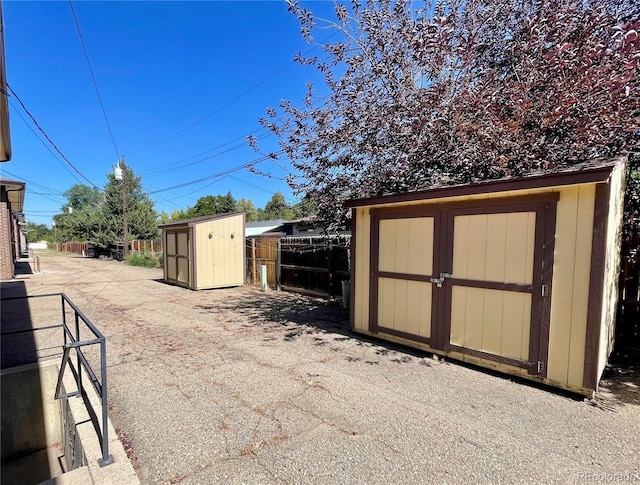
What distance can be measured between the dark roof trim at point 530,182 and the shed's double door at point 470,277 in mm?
180

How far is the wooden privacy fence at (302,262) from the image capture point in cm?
795

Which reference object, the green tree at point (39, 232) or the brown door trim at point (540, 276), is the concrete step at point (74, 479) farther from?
the green tree at point (39, 232)

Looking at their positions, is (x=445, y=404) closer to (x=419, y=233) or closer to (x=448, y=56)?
(x=419, y=233)

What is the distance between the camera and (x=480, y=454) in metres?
2.20

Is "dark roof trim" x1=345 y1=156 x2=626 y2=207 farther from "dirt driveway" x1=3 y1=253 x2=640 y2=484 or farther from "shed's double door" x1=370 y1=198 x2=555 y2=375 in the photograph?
"dirt driveway" x1=3 y1=253 x2=640 y2=484

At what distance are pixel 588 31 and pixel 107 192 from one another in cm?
3066

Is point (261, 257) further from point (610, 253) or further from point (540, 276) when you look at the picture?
point (610, 253)

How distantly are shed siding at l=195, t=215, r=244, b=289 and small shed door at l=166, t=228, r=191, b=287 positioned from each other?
577 millimetres

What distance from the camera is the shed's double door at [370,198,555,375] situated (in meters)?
3.23

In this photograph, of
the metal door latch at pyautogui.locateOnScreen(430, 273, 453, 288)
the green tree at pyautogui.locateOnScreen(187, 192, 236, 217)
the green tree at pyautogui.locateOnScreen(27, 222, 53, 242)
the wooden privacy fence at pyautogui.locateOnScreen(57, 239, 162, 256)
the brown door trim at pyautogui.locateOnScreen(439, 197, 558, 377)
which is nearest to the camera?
the brown door trim at pyautogui.locateOnScreen(439, 197, 558, 377)

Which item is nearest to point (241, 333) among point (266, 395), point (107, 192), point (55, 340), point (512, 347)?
point (266, 395)

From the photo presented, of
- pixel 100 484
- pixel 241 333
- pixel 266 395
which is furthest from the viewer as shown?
pixel 241 333

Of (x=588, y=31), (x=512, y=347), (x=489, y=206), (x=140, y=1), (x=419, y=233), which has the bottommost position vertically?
(x=512, y=347)

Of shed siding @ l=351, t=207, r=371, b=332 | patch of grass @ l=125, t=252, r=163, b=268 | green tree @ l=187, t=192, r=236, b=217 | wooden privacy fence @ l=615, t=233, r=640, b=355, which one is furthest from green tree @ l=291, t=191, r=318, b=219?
green tree @ l=187, t=192, r=236, b=217
